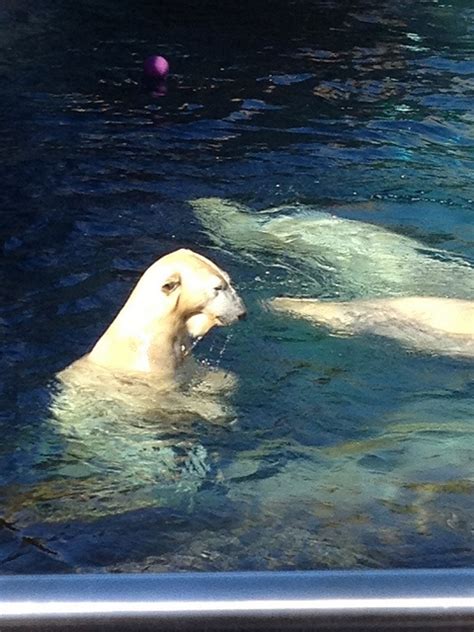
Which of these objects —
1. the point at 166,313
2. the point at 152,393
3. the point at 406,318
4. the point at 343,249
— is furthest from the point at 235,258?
the point at 152,393

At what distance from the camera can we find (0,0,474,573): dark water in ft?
13.5

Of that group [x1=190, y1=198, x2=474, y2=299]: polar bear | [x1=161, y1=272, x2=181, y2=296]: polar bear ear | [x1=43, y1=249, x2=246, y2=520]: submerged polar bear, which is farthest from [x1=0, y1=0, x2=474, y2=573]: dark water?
[x1=161, y1=272, x2=181, y2=296]: polar bear ear

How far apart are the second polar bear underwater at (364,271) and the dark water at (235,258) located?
117mm

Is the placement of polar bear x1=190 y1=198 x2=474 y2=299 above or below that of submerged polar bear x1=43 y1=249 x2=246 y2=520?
below

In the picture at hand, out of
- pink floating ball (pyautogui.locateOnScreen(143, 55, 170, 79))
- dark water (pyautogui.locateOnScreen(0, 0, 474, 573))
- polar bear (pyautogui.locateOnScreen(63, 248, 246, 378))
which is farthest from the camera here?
pink floating ball (pyautogui.locateOnScreen(143, 55, 170, 79))

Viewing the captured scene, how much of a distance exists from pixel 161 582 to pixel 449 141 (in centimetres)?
824

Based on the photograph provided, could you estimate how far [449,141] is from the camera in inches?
366

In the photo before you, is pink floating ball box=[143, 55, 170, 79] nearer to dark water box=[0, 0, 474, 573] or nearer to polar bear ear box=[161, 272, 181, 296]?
dark water box=[0, 0, 474, 573]

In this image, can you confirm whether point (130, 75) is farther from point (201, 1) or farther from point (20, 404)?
point (20, 404)

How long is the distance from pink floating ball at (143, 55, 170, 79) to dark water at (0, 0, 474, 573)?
0.16 meters

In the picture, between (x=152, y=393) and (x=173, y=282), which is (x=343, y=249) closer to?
(x=173, y=282)

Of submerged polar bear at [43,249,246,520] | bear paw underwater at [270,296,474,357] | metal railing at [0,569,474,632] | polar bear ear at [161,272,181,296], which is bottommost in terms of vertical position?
bear paw underwater at [270,296,474,357]

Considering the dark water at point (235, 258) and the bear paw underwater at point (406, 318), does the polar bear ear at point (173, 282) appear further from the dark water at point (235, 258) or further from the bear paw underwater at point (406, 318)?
the bear paw underwater at point (406, 318)

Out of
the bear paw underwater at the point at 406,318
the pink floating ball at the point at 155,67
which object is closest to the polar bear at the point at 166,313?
the bear paw underwater at the point at 406,318
